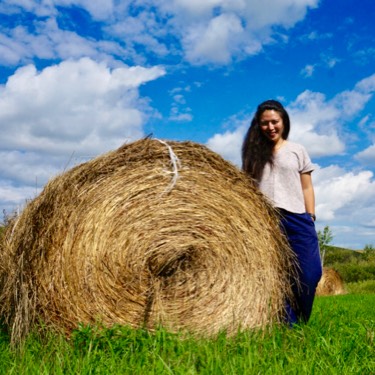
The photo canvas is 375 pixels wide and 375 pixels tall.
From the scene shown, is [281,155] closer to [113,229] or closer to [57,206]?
[113,229]

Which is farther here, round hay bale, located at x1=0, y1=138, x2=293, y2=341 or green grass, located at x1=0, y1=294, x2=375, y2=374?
round hay bale, located at x1=0, y1=138, x2=293, y2=341

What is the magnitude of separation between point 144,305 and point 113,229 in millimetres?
649

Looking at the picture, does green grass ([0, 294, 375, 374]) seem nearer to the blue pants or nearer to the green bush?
the blue pants

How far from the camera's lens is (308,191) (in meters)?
5.29

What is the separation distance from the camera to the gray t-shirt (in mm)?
5117

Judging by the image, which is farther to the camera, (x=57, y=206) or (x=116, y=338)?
(x=57, y=206)

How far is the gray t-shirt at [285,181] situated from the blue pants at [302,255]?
102 millimetres

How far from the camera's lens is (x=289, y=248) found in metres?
5.09

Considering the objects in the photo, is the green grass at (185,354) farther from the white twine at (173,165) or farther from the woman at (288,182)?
the white twine at (173,165)

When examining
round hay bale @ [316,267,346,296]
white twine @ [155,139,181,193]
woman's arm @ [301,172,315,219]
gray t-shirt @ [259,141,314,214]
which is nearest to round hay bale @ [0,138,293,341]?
white twine @ [155,139,181,193]

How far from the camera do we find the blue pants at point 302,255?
5148 millimetres

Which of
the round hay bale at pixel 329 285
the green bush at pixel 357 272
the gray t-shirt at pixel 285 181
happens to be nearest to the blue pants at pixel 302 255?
the gray t-shirt at pixel 285 181

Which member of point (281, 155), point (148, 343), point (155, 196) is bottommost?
point (148, 343)

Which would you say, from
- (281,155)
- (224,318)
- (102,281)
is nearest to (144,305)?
(102,281)
